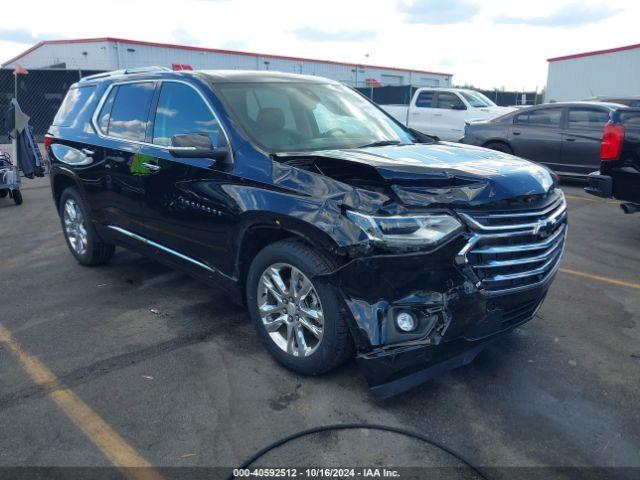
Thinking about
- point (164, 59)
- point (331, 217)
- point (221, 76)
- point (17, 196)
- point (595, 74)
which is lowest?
point (17, 196)

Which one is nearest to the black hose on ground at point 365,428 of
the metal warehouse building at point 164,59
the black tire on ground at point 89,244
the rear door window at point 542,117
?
the black tire on ground at point 89,244

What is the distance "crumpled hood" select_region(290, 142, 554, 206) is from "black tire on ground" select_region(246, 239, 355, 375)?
1.84ft

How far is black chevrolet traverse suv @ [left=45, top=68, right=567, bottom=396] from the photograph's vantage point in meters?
2.81

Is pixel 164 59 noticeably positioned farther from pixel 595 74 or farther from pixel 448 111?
pixel 595 74

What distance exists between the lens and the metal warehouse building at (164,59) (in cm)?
2706

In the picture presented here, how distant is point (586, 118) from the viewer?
33.6 ft

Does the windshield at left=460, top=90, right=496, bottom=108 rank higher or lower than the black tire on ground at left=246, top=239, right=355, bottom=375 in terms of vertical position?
higher

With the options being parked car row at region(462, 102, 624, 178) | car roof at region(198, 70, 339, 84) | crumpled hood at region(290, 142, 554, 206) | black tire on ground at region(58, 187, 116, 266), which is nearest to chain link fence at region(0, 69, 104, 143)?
parked car row at region(462, 102, 624, 178)

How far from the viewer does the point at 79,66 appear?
3000 centimetres

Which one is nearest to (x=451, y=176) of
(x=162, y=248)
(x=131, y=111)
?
(x=162, y=248)

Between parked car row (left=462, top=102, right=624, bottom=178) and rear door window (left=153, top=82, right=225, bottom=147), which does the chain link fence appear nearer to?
parked car row (left=462, top=102, right=624, bottom=178)

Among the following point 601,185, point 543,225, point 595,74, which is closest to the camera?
point 543,225

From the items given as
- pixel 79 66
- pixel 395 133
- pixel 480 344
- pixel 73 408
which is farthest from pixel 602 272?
pixel 79 66

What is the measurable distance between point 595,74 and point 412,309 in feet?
105
